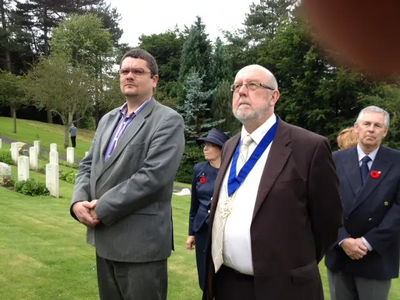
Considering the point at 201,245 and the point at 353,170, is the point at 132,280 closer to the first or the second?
the point at 201,245

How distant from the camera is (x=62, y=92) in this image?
29734 mm

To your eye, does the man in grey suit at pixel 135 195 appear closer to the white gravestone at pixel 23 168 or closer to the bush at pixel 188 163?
the white gravestone at pixel 23 168

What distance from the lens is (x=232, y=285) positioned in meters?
2.51

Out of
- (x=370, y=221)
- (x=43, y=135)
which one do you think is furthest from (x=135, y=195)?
(x=43, y=135)

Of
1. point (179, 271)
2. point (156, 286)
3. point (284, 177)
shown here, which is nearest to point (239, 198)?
point (284, 177)

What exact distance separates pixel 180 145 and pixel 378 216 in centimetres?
163

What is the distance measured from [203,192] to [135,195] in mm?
1867

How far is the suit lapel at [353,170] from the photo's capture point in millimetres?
3309

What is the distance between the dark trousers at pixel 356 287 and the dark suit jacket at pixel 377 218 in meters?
0.07

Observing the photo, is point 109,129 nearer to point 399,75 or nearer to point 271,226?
point 271,226

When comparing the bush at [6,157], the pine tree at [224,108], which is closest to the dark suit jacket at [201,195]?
the bush at [6,157]

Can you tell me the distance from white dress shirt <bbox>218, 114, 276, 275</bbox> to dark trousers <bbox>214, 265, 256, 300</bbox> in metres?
0.07

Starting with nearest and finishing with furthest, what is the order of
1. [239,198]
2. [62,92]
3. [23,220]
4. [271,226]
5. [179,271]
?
[271,226] < [239,198] < [179,271] < [23,220] < [62,92]

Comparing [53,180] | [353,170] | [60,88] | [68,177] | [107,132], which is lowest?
[68,177]
